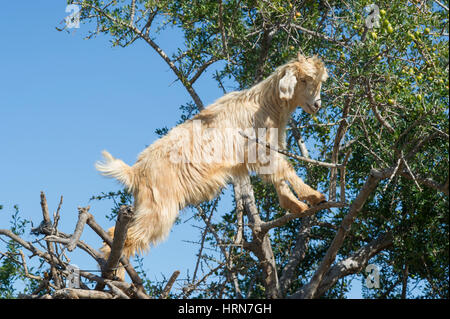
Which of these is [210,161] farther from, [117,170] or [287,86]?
[287,86]

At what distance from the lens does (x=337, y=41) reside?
21.1 ft

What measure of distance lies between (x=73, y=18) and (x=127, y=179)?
2631mm

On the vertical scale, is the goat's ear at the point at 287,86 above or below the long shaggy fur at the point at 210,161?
above

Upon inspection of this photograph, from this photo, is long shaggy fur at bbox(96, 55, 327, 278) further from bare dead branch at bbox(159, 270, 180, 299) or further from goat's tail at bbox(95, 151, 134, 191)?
bare dead branch at bbox(159, 270, 180, 299)

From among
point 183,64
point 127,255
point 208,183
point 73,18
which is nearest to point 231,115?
point 208,183

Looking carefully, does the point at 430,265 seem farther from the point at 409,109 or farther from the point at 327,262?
the point at 409,109

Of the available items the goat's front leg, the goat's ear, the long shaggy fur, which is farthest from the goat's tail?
the goat's ear

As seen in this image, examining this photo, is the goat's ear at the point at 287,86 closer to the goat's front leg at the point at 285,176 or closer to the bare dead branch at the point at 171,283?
the goat's front leg at the point at 285,176

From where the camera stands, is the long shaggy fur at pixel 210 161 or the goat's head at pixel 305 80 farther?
the goat's head at pixel 305 80

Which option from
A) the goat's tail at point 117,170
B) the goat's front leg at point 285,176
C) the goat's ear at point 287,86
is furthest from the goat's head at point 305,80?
Result: the goat's tail at point 117,170

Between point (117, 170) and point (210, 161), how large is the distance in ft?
3.36

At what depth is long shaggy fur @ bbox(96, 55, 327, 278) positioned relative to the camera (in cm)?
597

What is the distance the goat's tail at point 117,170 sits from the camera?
20.0ft
